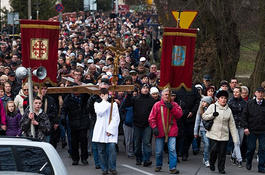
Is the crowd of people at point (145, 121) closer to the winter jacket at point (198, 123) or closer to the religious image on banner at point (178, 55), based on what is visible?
the winter jacket at point (198, 123)

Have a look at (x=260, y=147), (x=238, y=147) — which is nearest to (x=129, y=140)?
(x=238, y=147)

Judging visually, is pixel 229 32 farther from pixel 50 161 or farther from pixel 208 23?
pixel 50 161

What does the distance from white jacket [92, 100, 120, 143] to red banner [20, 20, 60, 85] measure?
1.41 metres

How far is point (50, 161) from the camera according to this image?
7.50m

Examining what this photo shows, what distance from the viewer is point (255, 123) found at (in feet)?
45.7

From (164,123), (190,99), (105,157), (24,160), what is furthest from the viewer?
(190,99)

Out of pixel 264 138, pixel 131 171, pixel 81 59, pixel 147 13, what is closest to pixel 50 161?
pixel 131 171

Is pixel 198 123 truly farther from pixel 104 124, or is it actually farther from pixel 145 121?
pixel 104 124

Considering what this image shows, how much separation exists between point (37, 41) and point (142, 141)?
10.5ft

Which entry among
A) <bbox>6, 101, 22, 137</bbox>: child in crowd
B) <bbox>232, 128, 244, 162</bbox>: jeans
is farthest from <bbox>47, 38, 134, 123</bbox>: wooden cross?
<bbox>232, 128, 244, 162</bbox>: jeans

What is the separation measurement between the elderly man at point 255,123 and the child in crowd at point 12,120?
461cm

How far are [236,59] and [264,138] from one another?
9.35 meters

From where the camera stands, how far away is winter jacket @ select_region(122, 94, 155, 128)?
14477mm

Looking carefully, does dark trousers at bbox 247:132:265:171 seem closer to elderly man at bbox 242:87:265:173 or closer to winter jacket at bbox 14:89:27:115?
elderly man at bbox 242:87:265:173
